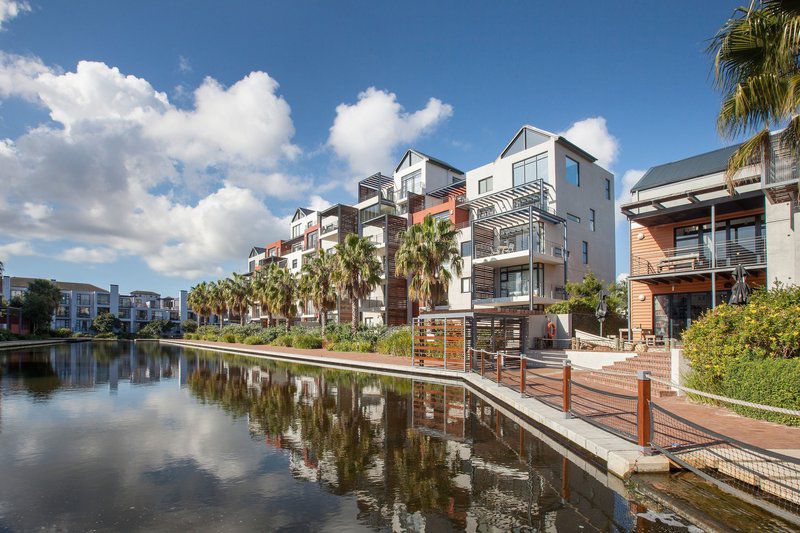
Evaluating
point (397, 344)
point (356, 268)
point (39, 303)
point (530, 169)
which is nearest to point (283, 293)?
point (356, 268)

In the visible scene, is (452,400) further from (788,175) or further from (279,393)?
(788,175)

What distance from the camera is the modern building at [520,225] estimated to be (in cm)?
3042

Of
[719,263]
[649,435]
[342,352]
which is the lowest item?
[342,352]

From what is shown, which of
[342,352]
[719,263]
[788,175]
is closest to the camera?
[788,175]

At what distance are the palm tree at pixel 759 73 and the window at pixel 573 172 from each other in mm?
23162

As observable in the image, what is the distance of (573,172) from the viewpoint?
32469 millimetres

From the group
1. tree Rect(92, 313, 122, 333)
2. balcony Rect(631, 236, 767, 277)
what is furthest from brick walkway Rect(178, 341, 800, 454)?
tree Rect(92, 313, 122, 333)

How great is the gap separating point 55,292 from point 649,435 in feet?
292

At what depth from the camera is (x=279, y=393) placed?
1534 centimetres

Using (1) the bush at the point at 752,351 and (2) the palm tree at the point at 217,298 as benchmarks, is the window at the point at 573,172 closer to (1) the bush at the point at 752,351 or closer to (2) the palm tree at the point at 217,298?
(1) the bush at the point at 752,351

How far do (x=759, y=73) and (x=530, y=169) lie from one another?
79.0ft

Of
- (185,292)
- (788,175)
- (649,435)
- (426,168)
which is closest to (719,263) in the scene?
(788,175)

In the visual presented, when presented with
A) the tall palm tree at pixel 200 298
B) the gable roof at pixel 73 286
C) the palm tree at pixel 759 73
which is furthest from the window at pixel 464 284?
the gable roof at pixel 73 286

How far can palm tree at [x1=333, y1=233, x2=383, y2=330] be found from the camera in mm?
34562
